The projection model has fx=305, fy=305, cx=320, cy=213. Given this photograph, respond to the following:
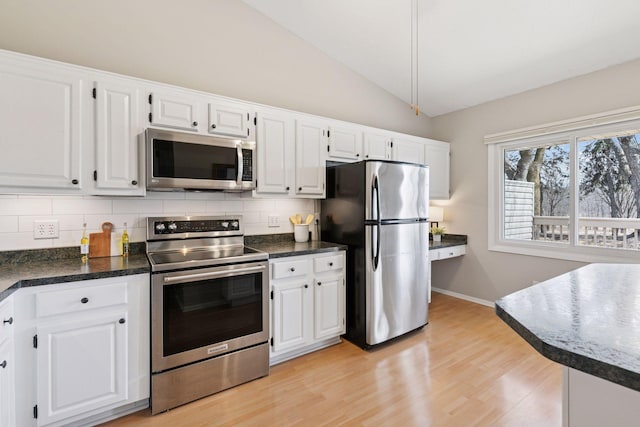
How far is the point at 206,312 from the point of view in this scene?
6.82 ft

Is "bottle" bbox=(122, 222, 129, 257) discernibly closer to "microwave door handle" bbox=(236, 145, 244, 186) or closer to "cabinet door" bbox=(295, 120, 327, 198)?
"microwave door handle" bbox=(236, 145, 244, 186)

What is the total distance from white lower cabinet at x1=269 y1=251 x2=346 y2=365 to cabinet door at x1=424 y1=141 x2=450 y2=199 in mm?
1955

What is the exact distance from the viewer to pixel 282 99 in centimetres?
318

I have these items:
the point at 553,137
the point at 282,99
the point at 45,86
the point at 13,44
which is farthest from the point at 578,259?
the point at 13,44

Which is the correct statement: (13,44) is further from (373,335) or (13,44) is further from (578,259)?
(578,259)

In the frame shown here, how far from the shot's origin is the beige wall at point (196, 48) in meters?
2.15

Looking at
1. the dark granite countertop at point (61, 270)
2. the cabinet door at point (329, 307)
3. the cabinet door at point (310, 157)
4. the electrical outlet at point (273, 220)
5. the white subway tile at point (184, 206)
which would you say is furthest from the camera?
the electrical outlet at point (273, 220)

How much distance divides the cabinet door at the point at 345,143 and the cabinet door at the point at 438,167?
1.16 meters

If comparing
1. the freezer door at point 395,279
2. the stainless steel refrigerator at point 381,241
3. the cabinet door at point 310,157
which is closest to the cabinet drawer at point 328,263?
the stainless steel refrigerator at point 381,241

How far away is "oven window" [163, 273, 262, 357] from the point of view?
6.42ft

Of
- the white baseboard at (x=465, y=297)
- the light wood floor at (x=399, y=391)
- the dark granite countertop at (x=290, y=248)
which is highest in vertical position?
the dark granite countertop at (x=290, y=248)

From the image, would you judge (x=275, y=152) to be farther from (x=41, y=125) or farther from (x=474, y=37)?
(x=474, y=37)

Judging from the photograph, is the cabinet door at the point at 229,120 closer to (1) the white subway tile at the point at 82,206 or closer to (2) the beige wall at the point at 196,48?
(2) the beige wall at the point at 196,48

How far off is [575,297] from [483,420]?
130 centimetres
